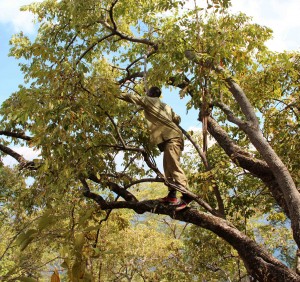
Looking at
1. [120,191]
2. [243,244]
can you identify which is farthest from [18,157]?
[243,244]

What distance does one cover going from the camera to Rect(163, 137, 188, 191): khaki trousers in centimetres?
486

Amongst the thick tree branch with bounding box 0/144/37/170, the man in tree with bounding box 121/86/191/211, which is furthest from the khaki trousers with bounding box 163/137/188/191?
the thick tree branch with bounding box 0/144/37/170

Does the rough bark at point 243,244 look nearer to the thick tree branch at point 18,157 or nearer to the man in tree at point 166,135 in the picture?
the man in tree at point 166,135

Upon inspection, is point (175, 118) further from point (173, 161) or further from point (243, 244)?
point (243, 244)

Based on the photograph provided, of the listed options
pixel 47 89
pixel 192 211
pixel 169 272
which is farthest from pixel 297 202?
pixel 169 272

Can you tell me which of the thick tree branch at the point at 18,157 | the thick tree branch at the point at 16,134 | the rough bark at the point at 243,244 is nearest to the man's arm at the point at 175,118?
the rough bark at the point at 243,244

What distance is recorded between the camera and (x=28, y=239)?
119cm

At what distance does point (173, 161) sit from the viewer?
15.9 ft

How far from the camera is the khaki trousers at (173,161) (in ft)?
16.0

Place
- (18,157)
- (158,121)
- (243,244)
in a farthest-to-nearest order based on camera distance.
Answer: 1. (18,157)
2. (243,244)
3. (158,121)

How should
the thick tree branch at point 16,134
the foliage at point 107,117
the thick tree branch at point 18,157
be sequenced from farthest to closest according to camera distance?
1. the thick tree branch at point 16,134
2. the thick tree branch at point 18,157
3. the foliage at point 107,117

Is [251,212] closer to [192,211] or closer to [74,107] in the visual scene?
[192,211]

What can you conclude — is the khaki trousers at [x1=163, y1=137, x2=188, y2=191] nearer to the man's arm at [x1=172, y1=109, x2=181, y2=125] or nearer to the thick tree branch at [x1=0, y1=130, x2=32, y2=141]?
the man's arm at [x1=172, y1=109, x2=181, y2=125]

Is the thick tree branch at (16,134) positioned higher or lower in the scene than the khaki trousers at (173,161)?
higher
